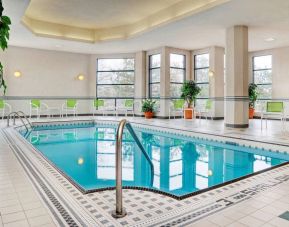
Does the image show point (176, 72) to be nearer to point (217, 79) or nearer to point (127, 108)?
point (217, 79)

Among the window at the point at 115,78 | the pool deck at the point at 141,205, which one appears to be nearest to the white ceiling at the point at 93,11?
the window at the point at 115,78

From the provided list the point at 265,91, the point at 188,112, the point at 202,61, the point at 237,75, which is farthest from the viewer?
the point at 202,61

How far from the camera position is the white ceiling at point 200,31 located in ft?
19.2

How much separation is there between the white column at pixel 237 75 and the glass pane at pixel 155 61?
3925 millimetres

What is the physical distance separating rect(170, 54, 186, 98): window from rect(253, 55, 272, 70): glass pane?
121 inches

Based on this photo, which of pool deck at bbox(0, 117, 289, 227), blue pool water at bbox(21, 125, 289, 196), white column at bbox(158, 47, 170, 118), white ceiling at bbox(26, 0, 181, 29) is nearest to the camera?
pool deck at bbox(0, 117, 289, 227)

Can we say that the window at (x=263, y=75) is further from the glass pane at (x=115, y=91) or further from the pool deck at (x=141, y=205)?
the pool deck at (x=141, y=205)

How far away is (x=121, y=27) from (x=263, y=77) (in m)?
6.27

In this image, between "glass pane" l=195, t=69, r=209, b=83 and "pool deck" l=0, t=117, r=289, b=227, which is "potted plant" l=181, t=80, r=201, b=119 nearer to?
"glass pane" l=195, t=69, r=209, b=83

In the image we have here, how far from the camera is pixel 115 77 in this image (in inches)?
472

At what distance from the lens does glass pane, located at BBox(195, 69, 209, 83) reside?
1102cm

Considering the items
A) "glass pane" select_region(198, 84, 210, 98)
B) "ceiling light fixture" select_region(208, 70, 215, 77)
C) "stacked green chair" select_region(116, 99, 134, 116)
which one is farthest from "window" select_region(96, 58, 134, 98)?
"ceiling light fixture" select_region(208, 70, 215, 77)

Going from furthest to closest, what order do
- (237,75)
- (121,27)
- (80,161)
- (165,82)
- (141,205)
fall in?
(165,82) → (121,27) → (237,75) → (80,161) → (141,205)

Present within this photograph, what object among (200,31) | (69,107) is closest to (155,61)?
(200,31)
